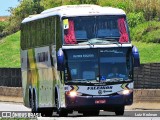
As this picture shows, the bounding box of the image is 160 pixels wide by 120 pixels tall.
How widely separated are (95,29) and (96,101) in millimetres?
2496

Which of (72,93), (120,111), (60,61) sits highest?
(60,61)

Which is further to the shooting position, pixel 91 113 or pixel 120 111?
pixel 91 113

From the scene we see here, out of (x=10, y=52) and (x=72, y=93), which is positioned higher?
(x=72, y=93)

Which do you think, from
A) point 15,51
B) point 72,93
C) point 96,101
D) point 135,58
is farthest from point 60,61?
point 15,51

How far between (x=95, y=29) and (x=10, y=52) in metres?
42.2

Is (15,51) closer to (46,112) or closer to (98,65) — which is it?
(46,112)

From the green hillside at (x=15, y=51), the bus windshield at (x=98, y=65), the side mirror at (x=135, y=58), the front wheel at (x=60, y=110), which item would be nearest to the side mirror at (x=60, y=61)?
the bus windshield at (x=98, y=65)

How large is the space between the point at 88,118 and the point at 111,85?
7.29 ft

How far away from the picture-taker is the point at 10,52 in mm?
70750

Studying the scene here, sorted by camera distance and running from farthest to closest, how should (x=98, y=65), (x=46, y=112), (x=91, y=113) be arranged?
(x=46, y=112)
(x=91, y=113)
(x=98, y=65)

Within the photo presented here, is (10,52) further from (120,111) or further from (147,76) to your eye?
(120,111)

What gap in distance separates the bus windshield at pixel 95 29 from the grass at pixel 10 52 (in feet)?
123

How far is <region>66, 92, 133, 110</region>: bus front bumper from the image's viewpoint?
1141 inches

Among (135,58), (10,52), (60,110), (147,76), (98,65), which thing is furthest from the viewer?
(10,52)
